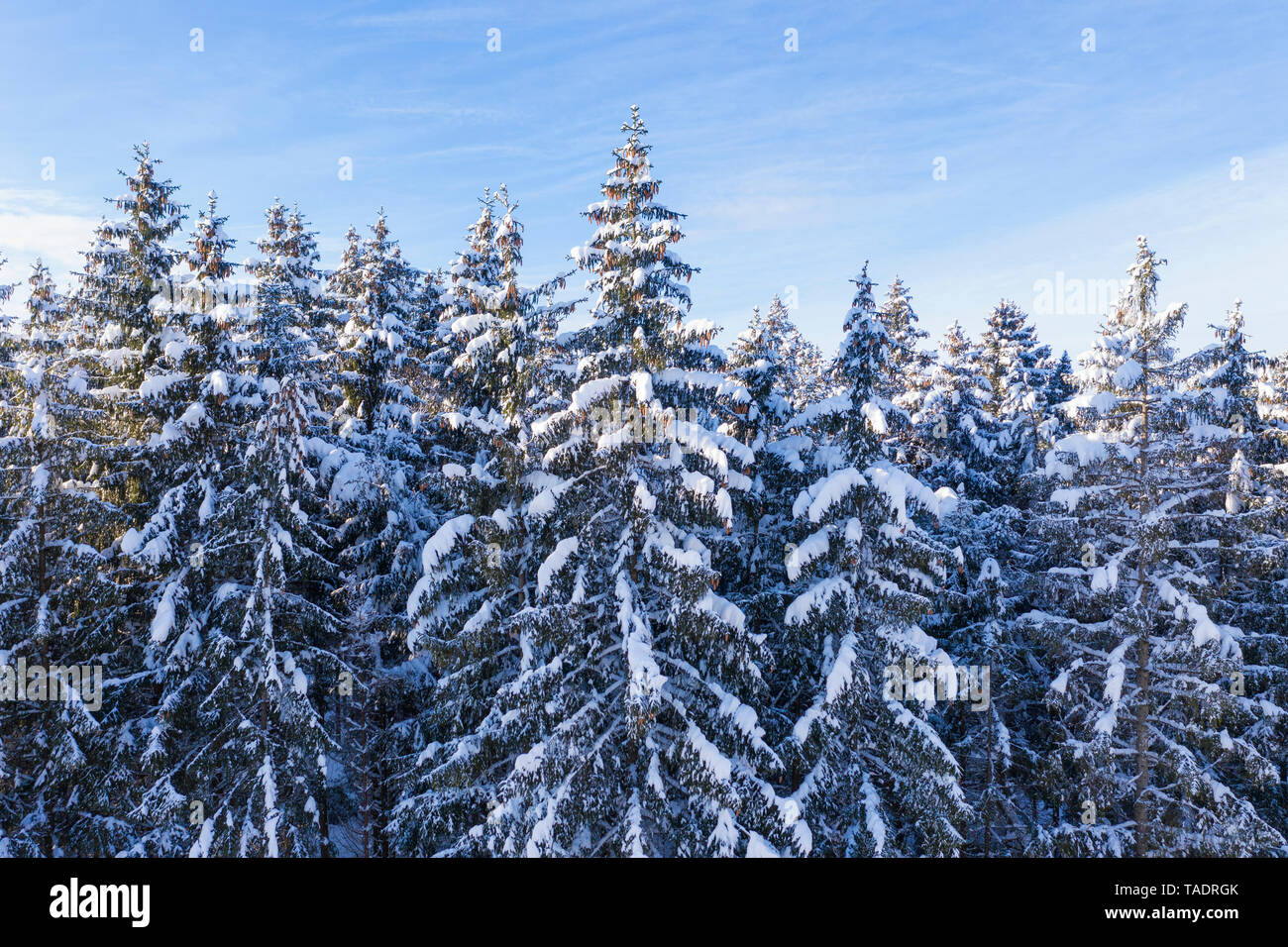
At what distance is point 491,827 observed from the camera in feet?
44.1

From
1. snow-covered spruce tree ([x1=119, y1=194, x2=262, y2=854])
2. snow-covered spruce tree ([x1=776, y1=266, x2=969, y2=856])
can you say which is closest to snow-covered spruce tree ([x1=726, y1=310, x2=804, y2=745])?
snow-covered spruce tree ([x1=776, y1=266, x2=969, y2=856])

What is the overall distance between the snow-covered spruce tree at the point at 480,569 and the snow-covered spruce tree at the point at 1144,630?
43.8 feet

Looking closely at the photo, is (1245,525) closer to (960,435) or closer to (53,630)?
(960,435)

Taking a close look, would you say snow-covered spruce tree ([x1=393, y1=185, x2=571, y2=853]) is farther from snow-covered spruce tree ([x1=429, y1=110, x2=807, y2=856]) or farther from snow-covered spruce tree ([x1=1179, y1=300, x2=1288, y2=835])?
snow-covered spruce tree ([x1=1179, y1=300, x2=1288, y2=835])

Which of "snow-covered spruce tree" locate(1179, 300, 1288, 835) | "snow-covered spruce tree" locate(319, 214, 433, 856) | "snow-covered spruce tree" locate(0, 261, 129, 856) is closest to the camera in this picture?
"snow-covered spruce tree" locate(0, 261, 129, 856)

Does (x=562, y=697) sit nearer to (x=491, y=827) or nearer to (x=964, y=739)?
(x=491, y=827)

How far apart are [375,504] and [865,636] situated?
508 inches

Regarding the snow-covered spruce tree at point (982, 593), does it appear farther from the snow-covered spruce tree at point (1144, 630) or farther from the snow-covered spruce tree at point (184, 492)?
the snow-covered spruce tree at point (184, 492)

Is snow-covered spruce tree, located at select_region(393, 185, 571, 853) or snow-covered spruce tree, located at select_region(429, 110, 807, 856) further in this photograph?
snow-covered spruce tree, located at select_region(393, 185, 571, 853)

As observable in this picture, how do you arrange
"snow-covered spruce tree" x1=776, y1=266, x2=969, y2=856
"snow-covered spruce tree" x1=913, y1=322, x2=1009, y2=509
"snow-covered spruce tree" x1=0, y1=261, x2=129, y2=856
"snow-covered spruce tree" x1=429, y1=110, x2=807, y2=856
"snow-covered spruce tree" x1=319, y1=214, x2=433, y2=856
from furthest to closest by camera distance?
"snow-covered spruce tree" x1=913, y1=322, x2=1009, y2=509
"snow-covered spruce tree" x1=319, y1=214, x2=433, y2=856
"snow-covered spruce tree" x1=0, y1=261, x2=129, y2=856
"snow-covered spruce tree" x1=776, y1=266, x2=969, y2=856
"snow-covered spruce tree" x1=429, y1=110, x2=807, y2=856

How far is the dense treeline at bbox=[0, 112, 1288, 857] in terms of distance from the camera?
13789mm

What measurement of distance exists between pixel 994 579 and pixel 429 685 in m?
17.0

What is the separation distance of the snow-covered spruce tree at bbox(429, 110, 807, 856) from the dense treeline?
78mm
